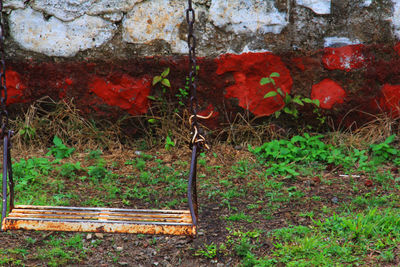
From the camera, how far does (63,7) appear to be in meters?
3.77

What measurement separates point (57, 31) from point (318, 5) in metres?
2.03

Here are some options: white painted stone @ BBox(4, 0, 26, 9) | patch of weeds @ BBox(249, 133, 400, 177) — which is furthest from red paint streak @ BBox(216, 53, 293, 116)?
white painted stone @ BBox(4, 0, 26, 9)

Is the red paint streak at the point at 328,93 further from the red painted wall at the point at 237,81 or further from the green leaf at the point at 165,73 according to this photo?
the green leaf at the point at 165,73

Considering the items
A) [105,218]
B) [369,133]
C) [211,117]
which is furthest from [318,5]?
[105,218]

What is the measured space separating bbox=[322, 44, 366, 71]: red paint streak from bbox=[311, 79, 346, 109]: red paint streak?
0.13 metres

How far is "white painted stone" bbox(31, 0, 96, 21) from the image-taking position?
3764mm

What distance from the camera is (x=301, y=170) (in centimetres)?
352

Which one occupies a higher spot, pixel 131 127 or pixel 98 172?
pixel 131 127

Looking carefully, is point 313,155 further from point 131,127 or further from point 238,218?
point 131,127

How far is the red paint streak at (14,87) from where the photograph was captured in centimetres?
391

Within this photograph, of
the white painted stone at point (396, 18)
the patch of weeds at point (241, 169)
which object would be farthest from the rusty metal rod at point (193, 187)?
the white painted stone at point (396, 18)

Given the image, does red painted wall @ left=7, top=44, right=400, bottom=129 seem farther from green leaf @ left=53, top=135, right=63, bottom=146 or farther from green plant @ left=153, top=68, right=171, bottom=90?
green leaf @ left=53, top=135, right=63, bottom=146

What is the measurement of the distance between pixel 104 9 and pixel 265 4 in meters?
1.24

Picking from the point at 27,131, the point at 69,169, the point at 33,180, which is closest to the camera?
the point at 33,180
